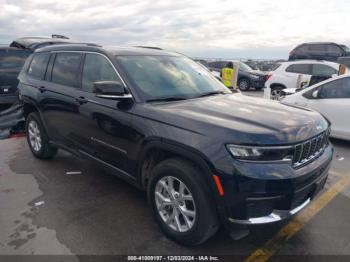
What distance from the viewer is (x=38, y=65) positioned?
5188mm

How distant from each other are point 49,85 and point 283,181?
365cm

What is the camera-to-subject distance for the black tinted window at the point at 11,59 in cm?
832

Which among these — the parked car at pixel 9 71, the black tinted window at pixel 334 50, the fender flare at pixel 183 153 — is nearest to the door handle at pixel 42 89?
the fender flare at pixel 183 153

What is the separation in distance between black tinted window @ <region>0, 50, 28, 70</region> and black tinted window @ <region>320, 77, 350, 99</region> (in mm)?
7540

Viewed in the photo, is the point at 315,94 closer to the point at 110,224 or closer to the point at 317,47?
the point at 110,224

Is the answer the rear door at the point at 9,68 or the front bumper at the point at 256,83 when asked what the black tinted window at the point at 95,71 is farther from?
the front bumper at the point at 256,83

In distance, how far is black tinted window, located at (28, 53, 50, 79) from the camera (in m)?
5.02

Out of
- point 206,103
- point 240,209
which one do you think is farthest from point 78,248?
point 206,103

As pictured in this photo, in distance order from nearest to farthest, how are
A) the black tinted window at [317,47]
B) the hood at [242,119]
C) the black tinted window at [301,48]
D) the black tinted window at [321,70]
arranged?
the hood at [242,119]
the black tinted window at [321,70]
the black tinted window at [317,47]
the black tinted window at [301,48]

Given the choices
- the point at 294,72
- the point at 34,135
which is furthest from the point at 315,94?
the point at 294,72

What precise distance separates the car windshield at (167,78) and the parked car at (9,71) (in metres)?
5.76

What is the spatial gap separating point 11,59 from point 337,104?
796 centimetres

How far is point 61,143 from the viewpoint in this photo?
15.4ft

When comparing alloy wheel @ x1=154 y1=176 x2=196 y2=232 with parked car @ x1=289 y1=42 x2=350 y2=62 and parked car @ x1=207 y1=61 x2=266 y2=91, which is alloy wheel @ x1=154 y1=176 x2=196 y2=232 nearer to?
parked car @ x1=207 y1=61 x2=266 y2=91
